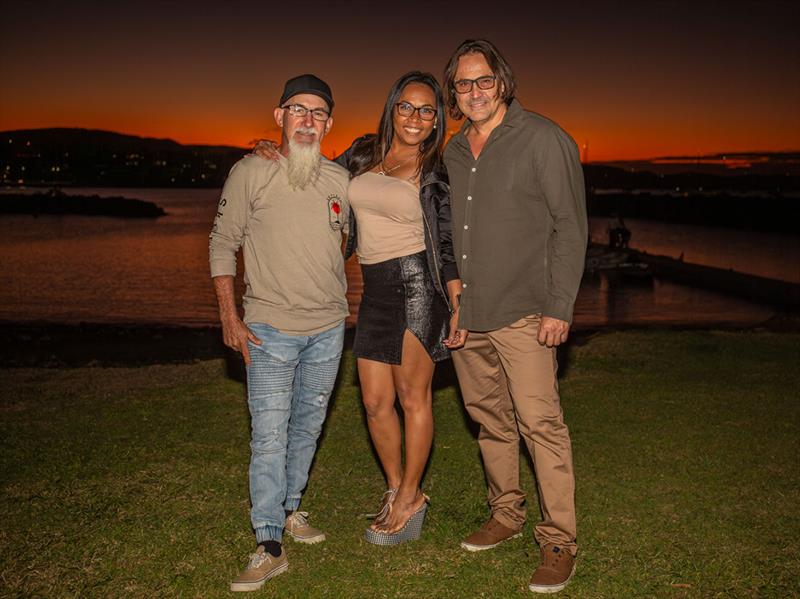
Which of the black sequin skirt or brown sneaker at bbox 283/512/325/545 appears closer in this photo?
the black sequin skirt

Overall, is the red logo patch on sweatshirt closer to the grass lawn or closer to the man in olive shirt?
the man in olive shirt

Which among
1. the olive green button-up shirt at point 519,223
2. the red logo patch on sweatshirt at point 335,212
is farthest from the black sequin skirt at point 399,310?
the red logo patch on sweatshirt at point 335,212

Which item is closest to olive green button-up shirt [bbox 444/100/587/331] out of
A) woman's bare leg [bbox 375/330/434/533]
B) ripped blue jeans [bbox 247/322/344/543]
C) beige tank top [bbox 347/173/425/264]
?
beige tank top [bbox 347/173/425/264]

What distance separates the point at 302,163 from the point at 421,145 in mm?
761

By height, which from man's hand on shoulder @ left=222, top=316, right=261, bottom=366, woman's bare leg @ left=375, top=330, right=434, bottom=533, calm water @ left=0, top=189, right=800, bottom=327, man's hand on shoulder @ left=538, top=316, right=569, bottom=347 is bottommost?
calm water @ left=0, top=189, right=800, bottom=327

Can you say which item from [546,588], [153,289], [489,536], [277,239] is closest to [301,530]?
[489,536]

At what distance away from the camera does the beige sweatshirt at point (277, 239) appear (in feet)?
13.6

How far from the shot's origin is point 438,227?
13.8 ft

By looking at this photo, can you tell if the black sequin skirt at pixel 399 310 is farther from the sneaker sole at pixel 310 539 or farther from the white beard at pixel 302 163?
the sneaker sole at pixel 310 539

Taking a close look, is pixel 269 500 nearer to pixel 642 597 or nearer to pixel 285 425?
pixel 285 425

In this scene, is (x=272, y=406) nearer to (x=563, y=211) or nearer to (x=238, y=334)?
(x=238, y=334)

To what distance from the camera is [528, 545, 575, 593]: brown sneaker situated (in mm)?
4070

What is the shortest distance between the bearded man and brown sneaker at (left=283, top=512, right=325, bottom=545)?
1.28ft

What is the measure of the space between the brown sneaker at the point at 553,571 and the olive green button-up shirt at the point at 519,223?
4.43 ft
